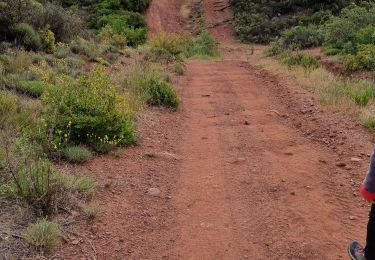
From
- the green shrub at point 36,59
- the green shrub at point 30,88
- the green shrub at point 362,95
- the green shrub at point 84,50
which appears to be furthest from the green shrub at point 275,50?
the green shrub at point 30,88

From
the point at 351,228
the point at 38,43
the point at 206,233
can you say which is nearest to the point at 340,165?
the point at 351,228

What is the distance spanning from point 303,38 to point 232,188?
1908cm

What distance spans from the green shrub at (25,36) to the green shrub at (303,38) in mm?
12875

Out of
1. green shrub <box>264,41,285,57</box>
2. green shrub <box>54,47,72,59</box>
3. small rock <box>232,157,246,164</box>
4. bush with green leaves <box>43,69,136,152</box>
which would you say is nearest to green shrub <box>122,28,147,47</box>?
green shrub <box>264,41,285,57</box>

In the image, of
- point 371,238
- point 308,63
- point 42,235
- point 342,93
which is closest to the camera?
point 371,238

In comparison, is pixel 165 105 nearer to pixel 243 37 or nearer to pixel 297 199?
pixel 297 199

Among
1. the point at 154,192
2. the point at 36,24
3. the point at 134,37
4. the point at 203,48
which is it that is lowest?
the point at 203,48

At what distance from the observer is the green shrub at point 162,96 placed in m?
10.0

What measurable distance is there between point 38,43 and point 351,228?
10.6m

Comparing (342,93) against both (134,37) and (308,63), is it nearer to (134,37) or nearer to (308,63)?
(308,63)

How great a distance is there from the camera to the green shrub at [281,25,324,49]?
895 inches

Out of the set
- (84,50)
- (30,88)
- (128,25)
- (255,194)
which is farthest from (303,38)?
(255,194)

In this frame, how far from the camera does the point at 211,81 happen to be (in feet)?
46.9

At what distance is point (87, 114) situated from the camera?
6.69 meters
